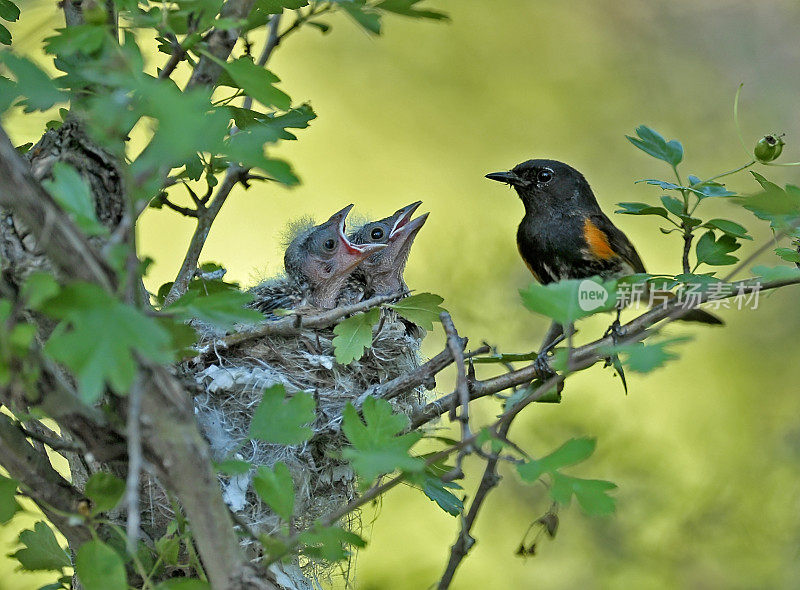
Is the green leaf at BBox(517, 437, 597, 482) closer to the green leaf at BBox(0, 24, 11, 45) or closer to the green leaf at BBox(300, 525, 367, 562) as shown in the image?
the green leaf at BBox(300, 525, 367, 562)

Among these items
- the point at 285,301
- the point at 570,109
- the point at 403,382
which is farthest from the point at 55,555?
the point at 570,109

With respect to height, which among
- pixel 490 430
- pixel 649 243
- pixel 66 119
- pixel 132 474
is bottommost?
pixel 132 474

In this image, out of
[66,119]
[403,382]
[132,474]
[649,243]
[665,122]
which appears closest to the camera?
[132,474]

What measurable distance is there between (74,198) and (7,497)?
557 mm

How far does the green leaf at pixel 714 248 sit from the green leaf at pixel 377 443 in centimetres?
77

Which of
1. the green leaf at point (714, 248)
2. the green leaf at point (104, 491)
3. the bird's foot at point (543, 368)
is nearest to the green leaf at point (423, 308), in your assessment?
the bird's foot at point (543, 368)

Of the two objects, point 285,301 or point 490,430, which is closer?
point 490,430

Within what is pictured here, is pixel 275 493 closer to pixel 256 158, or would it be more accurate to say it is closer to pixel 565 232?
pixel 256 158

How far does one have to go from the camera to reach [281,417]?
1.38 meters

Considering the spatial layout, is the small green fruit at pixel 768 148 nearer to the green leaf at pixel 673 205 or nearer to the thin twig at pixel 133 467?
the green leaf at pixel 673 205

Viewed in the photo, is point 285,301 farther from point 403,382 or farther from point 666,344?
point 666,344

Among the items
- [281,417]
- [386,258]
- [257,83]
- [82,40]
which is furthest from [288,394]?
[82,40]

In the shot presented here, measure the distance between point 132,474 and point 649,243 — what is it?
3548 millimetres

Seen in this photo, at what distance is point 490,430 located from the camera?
3.71ft
